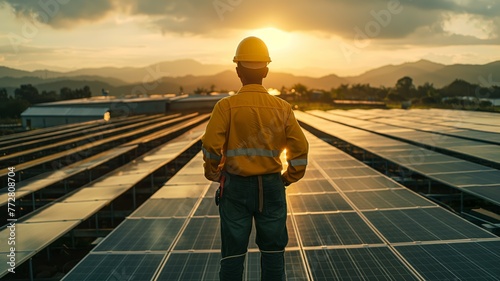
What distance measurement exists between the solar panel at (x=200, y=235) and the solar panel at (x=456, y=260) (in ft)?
9.14

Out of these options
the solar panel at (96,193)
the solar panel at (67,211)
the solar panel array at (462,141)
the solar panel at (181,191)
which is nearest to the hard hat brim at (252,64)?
the solar panel at (181,191)

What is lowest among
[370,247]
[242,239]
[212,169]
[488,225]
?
[488,225]

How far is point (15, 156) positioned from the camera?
17234 millimetres

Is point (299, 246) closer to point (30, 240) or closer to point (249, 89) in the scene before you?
point (249, 89)

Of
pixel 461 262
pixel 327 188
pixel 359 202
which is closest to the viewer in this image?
pixel 461 262

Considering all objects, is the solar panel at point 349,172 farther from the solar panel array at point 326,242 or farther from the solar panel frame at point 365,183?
the solar panel array at point 326,242

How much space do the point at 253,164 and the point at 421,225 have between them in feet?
14.1

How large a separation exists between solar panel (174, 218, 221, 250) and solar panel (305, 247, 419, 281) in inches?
60.2

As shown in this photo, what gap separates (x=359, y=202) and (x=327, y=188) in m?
1.44

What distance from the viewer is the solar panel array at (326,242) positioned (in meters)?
5.15

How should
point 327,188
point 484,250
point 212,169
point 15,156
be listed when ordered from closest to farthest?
point 212,169 → point 484,250 → point 327,188 → point 15,156

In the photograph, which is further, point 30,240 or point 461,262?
point 30,240

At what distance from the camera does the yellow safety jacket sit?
149 inches

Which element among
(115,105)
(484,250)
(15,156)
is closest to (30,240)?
(484,250)
